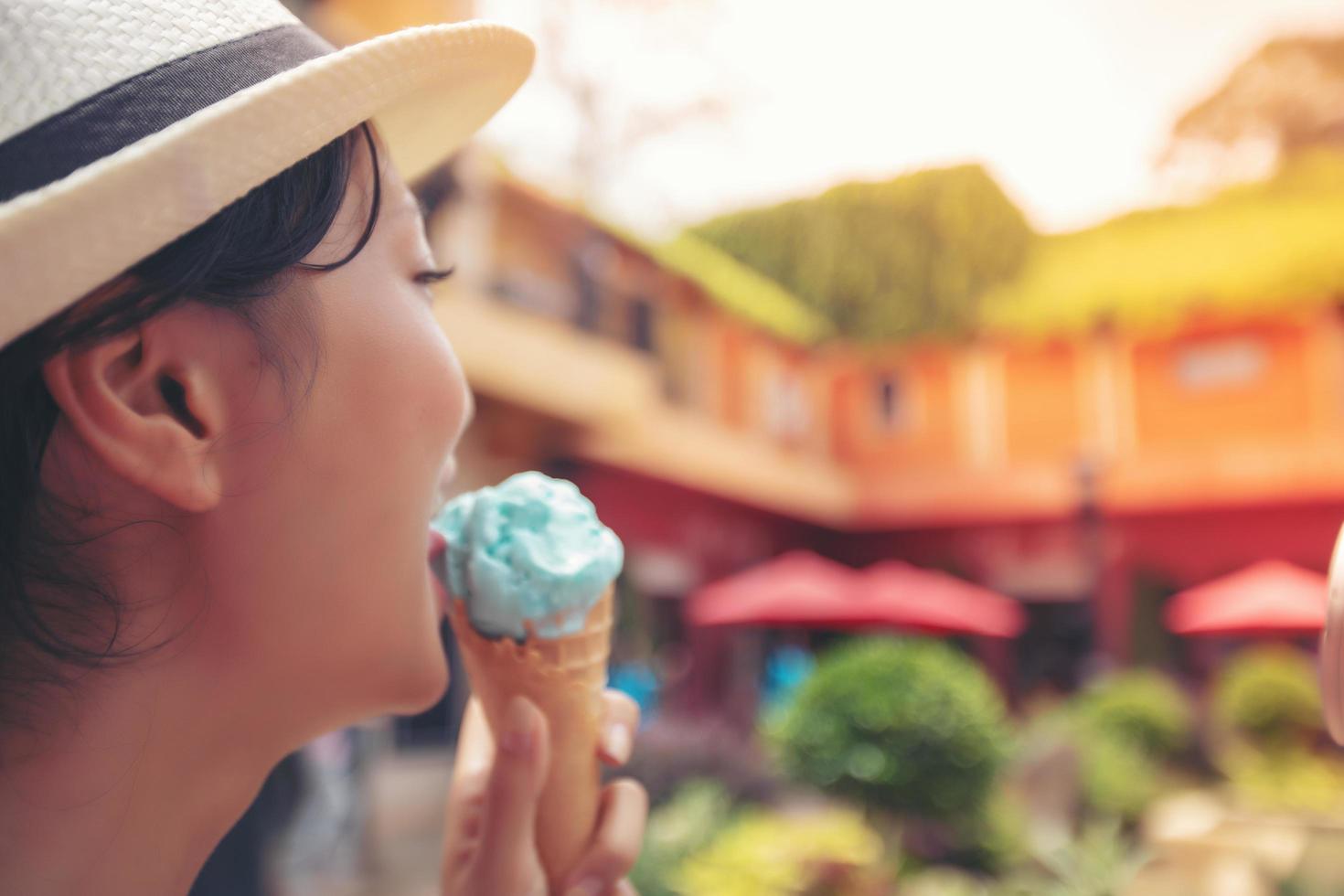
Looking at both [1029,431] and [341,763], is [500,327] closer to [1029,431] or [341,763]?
[341,763]

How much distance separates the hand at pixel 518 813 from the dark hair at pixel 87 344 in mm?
412

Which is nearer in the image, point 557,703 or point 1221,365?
point 557,703

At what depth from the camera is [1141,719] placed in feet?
34.7

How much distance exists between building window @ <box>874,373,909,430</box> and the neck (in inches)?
679

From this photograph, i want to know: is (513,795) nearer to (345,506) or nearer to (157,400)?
(345,506)

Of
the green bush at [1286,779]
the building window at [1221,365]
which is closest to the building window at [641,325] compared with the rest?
the green bush at [1286,779]

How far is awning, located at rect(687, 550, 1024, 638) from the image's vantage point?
1102 centimetres

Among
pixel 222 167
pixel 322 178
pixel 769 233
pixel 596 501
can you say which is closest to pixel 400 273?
pixel 322 178

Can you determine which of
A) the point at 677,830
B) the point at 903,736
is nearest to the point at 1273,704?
the point at 903,736

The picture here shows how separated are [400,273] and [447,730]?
8878 millimetres

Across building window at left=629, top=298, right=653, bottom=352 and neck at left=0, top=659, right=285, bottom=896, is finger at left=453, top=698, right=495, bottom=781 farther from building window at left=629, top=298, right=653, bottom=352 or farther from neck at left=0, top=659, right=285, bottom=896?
building window at left=629, top=298, right=653, bottom=352

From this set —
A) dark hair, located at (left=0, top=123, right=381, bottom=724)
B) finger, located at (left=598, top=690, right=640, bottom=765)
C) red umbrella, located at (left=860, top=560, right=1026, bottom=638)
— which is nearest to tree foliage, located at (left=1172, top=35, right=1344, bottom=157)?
red umbrella, located at (left=860, top=560, right=1026, bottom=638)

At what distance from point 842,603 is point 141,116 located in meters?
10.5

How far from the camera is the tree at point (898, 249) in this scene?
1903 centimetres
